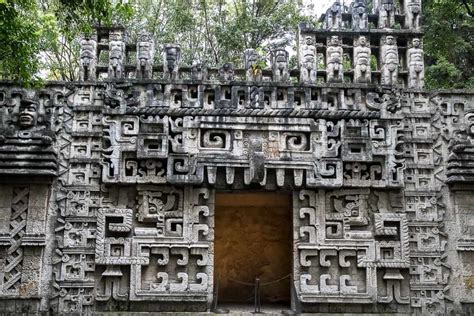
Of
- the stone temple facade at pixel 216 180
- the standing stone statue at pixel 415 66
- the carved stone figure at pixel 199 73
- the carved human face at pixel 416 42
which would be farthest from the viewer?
the carved human face at pixel 416 42

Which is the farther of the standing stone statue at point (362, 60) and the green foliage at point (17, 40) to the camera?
the standing stone statue at point (362, 60)

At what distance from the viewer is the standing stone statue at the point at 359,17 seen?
385 inches

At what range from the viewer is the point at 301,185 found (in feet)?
29.2

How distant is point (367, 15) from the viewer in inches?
390

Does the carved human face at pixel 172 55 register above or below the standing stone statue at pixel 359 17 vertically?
below

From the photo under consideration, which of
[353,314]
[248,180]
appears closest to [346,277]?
[353,314]

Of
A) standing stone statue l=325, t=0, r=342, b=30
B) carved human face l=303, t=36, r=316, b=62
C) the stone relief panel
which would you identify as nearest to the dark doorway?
the stone relief panel

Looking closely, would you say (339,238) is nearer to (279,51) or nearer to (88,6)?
(279,51)

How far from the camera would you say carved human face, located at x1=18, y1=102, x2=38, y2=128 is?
9.02 m

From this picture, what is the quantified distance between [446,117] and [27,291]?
717 centimetres

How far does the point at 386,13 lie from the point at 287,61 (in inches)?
79.6

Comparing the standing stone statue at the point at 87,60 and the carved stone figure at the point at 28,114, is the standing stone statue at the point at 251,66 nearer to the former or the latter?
the standing stone statue at the point at 87,60

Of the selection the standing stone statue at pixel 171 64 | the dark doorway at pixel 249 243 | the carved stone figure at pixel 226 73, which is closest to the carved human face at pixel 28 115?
the standing stone statue at pixel 171 64

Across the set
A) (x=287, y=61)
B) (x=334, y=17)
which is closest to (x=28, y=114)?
(x=287, y=61)
